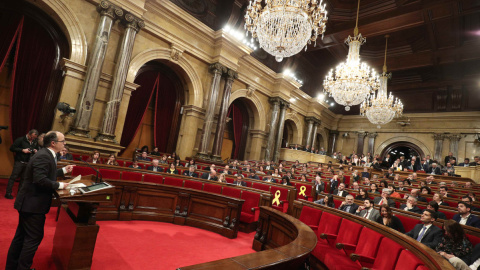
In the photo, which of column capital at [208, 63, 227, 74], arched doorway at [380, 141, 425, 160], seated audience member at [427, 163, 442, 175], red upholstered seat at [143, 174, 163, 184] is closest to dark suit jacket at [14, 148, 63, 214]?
red upholstered seat at [143, 174, 163, 184]

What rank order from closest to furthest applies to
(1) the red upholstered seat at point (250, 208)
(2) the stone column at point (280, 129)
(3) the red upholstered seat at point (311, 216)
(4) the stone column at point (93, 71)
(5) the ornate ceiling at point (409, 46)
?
(3) the red upholstered seat at point (311, 216) → (1) the red upholstered seat at point (250, 208) → (4) the stone column at point (93, 71) → (5) the ornate ceiling at point (409, 46) → (2) the stone column at point (280, 129)

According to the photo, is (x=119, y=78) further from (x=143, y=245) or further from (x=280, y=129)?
(x=280, y=129)

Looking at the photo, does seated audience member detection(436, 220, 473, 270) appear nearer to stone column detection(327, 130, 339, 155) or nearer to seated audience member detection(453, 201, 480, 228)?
seated audience member detection(453, 201, 480, 228)

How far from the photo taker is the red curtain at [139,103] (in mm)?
9227

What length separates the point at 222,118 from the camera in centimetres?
1063

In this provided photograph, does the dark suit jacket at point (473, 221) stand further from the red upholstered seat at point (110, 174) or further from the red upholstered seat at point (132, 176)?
the red upholstered seat at point (110, 174)

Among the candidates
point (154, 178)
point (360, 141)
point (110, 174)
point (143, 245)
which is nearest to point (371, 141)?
point (360, 141)

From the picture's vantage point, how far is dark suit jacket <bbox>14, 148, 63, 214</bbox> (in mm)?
1959

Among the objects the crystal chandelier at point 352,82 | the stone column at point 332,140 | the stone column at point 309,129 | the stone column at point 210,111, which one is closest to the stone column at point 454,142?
the stone column at point 332,140

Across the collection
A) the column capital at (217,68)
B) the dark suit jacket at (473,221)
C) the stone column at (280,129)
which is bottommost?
the dark suit jacket at (473,221)

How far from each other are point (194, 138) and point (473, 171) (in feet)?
35.3

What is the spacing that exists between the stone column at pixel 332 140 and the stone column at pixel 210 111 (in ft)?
38.5

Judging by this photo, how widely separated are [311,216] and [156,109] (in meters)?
7.93

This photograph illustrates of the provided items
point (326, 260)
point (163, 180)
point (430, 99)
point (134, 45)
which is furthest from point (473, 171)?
point (134, 45)
